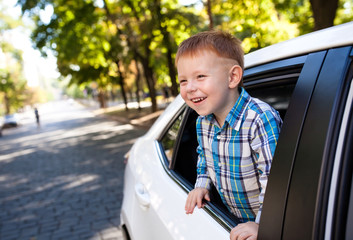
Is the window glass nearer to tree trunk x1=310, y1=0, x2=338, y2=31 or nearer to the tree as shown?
tree trunk x1=310, y1=0, x2=338, y2=31

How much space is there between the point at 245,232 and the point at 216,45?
761 mm

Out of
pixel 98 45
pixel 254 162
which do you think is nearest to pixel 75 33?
pixel 98 45

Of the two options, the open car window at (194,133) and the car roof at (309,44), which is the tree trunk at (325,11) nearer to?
the open car window at (194,133)

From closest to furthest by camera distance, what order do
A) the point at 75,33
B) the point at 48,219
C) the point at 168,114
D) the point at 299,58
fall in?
1. the point at 299,58
2. the point at 168,114
3. the point at 48,219
4. the point at 75,33

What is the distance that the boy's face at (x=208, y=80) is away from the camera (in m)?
1.31

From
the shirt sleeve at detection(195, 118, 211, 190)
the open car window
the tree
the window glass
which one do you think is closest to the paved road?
the window glass

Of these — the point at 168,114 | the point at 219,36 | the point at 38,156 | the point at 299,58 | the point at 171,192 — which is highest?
the point at 219,36

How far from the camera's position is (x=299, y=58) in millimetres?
1116

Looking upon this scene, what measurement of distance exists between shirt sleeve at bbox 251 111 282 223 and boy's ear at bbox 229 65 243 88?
0.20 metres

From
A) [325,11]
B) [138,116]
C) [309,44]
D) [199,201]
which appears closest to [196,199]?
[199,201]

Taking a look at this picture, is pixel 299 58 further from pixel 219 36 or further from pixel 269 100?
pixel 269 100

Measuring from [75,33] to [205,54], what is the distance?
1564cm

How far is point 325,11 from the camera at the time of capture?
643 cm

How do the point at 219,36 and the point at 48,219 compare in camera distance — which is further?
the point at 48,219
